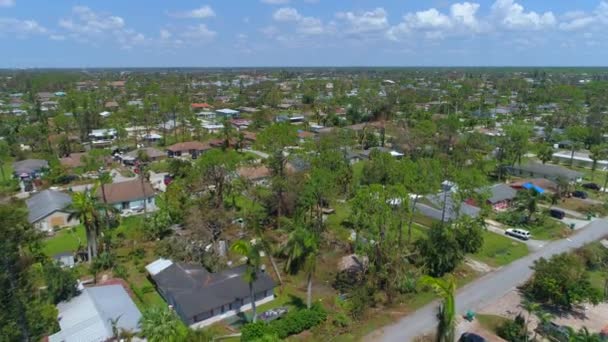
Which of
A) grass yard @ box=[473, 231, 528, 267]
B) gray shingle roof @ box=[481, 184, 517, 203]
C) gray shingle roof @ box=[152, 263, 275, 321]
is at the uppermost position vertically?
gray shingle roof @ box=[152, 263, 275, 321]

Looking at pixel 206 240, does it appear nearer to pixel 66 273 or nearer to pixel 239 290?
pixel 239 290

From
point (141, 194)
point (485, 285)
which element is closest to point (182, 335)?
point (485, 285)

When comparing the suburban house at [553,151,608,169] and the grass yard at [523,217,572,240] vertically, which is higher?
the suburban house at [553,151,608,169]

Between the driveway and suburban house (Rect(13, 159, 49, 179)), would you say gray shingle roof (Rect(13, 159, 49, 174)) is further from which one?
the driveway

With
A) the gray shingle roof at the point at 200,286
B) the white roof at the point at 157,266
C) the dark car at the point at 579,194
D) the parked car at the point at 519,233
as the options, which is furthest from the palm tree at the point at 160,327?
the dark car at the point at 579,194

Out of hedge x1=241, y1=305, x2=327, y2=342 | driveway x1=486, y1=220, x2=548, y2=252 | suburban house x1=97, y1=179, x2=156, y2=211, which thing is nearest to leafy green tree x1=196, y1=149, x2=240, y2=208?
suburban house x1=97, y1=179, x2=156, y2=211

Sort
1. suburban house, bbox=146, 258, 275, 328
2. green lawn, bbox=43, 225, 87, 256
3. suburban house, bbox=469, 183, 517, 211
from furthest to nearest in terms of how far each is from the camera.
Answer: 1. suburban house, bbox=469, 183, 517, 211
2. green lawn, bbox=43, 225, 87, 256
3. suburban house, bbox=146, 258, 275, 328

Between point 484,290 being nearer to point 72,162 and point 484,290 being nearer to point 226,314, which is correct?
point 226,314

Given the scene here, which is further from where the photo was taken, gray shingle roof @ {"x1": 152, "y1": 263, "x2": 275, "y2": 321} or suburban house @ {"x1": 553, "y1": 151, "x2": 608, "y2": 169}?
suburban house @ {"x1": 553, "y1": 151, "x2": 608, "y2": 169}
